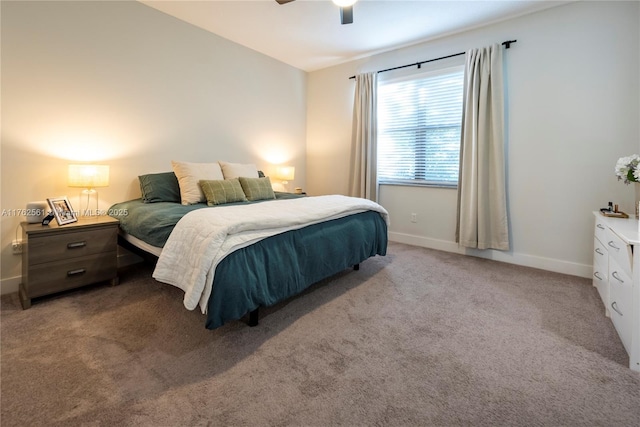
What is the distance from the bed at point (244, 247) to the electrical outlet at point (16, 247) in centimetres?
67

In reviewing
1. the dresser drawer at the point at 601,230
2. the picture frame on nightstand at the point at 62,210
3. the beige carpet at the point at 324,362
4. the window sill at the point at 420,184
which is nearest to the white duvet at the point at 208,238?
the beige carpet at the point at 324,362

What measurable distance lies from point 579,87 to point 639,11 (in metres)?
0.65

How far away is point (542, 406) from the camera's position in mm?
1279

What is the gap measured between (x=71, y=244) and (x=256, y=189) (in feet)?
5.35

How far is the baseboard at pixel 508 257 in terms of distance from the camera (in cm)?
291

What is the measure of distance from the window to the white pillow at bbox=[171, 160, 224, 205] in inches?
Result: 95.6

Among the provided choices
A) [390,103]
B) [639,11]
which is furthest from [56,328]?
[639,11]

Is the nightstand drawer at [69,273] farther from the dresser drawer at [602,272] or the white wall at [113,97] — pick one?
the dresser drawer at [602,272]

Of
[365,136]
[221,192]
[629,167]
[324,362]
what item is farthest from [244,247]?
[365,136]

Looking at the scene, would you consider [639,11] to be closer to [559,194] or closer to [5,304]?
[559,194]

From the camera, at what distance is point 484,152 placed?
3260mm

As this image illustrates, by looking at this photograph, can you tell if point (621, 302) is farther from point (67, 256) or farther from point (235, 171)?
point (67, 256)

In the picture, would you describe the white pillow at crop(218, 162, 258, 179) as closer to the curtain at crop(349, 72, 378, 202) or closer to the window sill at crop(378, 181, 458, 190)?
the curtain at crop(349, 72, 378, 202)

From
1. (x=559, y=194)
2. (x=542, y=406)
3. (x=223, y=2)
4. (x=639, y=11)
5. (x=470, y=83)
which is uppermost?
(x=223, y=2)
